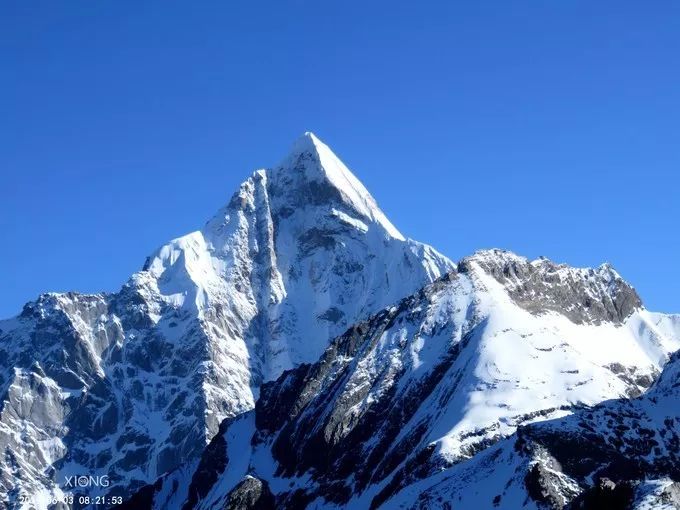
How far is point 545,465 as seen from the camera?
194 metres

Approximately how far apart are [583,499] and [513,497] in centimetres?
4657

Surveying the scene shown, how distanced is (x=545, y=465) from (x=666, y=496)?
200ft

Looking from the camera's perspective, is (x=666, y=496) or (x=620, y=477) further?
(x=620, y=477)

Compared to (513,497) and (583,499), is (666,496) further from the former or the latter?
(513,497)

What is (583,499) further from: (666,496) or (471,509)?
(471,509)

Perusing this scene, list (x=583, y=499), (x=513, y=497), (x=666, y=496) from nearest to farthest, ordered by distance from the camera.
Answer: (x=666, y=496), (x=583, y=499), (x=513, y=497)

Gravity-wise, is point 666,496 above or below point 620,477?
below

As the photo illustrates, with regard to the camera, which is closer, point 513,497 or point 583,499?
point 583,499

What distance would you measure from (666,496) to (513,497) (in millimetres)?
60624

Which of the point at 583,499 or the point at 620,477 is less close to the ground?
the point at 620,477

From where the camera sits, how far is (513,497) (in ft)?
632

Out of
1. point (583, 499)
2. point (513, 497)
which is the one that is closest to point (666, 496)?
point (583, 499)

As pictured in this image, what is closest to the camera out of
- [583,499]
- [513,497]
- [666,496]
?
[666,496]

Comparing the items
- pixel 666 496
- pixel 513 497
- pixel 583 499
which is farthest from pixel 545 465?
pixel 666 496
